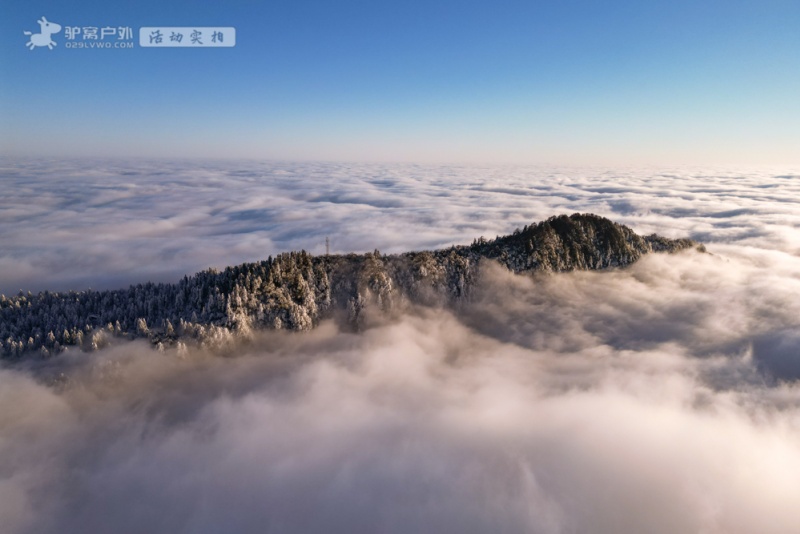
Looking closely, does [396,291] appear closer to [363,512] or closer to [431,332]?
[431,332]

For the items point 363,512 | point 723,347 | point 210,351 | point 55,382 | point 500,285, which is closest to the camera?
point 363,512

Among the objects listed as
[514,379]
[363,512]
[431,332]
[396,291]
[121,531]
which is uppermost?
[396,291]

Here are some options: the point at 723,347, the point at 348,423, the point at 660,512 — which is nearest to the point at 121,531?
the point at 348,423

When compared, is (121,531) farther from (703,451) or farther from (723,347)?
(723,347)

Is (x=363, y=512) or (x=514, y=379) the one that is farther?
(x=514, y=379)

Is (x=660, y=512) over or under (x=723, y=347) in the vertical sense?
under

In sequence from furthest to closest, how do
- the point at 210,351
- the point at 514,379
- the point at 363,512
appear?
the point at 514,379 → the point at 210,351 → the point at 363,512
